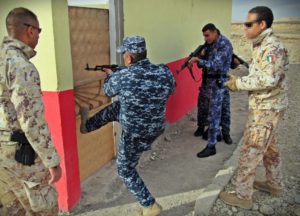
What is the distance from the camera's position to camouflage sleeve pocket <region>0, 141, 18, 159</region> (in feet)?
7.29

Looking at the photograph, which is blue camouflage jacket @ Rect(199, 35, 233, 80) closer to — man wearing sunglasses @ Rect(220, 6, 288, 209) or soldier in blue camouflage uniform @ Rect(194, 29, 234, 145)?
soldier in blue camouflage uniform @ Rect(194, 29, 234, 145)

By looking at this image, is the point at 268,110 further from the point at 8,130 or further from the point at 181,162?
the point at 8,130

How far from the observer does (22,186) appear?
2340mm

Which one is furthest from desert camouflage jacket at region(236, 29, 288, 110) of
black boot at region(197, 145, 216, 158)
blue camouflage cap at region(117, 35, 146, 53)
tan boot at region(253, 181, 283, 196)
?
black boot at region(197, 145, 216, 158)

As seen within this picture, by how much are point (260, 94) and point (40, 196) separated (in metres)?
2.27

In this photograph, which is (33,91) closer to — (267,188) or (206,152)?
(267,188)

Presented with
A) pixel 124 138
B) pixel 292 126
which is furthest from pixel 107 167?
pixel 292 126

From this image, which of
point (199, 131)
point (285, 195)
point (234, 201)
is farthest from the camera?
point (199, 131)

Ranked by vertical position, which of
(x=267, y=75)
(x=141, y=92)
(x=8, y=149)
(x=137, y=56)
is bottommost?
(x=8, y=149)

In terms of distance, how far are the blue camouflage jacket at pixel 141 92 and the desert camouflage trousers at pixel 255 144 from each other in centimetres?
100

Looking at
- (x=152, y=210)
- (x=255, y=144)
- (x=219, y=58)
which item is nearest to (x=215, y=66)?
(x=219, y=58)

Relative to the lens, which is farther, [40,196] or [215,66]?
[215,66]

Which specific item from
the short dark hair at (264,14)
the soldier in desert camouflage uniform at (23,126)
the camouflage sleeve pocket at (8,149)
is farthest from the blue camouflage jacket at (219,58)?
the camouflage sleeve pocket at (8,149)

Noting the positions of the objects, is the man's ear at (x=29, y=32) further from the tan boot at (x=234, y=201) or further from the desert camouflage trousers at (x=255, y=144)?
the tan boot at (x=234, y=201)
